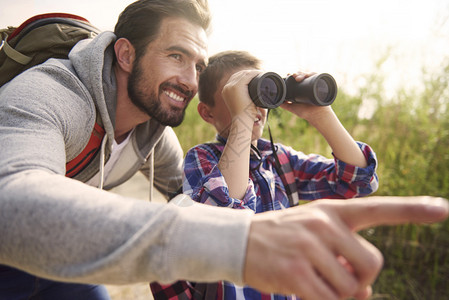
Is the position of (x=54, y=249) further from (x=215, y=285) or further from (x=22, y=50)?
(x=22, y=50)

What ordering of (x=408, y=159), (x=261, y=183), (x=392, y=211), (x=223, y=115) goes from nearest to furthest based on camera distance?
(x=392, y=211) → (x=261, y=183) → (x=223, y=115) → (x=408, y=159)

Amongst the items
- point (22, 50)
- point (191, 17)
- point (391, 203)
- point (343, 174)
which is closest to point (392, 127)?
point (343, 174)

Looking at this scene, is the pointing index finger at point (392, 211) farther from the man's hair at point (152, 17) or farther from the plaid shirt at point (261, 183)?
the man's hair at point (152, 17)

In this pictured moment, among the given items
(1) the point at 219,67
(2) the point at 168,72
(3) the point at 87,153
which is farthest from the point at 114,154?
(1) the point at 219,67

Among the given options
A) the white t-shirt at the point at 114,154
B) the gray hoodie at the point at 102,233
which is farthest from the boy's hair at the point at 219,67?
the gray hoodie at the point at 102,233

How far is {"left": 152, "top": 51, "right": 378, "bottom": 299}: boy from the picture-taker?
1.22 meters

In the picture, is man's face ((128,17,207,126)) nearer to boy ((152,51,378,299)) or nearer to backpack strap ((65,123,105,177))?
boy ((152,51,378,299))

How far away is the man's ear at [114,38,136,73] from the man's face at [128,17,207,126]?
4 centimetres

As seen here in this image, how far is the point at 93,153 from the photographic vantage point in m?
1.61

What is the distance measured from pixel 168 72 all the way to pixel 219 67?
0.30 m

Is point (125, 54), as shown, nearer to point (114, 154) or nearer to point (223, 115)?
point (114, 154)

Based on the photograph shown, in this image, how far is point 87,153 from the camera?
1564mm

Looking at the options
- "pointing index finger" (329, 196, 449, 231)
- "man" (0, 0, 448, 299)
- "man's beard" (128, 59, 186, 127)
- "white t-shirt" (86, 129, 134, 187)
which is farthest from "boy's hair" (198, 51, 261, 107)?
"pointing index finger" (329, 196, 449, 231)

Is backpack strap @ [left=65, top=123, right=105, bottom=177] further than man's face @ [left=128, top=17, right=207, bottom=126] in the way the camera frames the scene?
No
